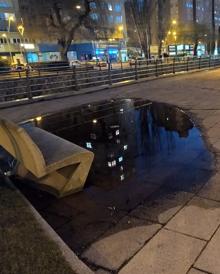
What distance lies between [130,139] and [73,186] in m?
2.95

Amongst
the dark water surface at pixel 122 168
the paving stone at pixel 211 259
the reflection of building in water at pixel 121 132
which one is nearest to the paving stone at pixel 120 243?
the dark water surface at pixel 122 168

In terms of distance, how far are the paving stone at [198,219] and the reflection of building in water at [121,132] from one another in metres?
1.26

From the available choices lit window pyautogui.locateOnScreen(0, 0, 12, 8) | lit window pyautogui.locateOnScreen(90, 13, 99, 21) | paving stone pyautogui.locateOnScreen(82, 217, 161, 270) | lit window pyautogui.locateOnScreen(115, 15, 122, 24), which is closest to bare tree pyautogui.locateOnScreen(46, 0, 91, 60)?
lit window pyautogui.locateOnScreen(90, 13, 99, 21)

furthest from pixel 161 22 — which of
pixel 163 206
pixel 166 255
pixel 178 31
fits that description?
pixel 166 255

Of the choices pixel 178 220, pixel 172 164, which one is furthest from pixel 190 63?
pixel 178 220

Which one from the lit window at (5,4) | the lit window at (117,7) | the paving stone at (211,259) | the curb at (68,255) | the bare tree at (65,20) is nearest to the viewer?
the curb at (68,255)

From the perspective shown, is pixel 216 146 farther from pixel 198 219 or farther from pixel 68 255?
pixel 68 255

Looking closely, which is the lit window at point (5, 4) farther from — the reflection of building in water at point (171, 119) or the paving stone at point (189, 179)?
the paving stone at point (189, 179)

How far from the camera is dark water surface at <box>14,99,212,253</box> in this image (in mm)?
3881

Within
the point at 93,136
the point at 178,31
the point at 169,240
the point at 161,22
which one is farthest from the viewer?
the point at 178,31

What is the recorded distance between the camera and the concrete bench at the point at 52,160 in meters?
4.01

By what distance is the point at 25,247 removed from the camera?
9.77 ft

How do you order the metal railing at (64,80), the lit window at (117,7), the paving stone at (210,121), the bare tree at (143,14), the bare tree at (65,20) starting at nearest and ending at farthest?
the paving stone at (210,121), the metal railing at (64,80), the bare tree at (65,20), the bare tree at (143,14), the lit window at (117,7)

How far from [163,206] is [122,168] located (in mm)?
1580
